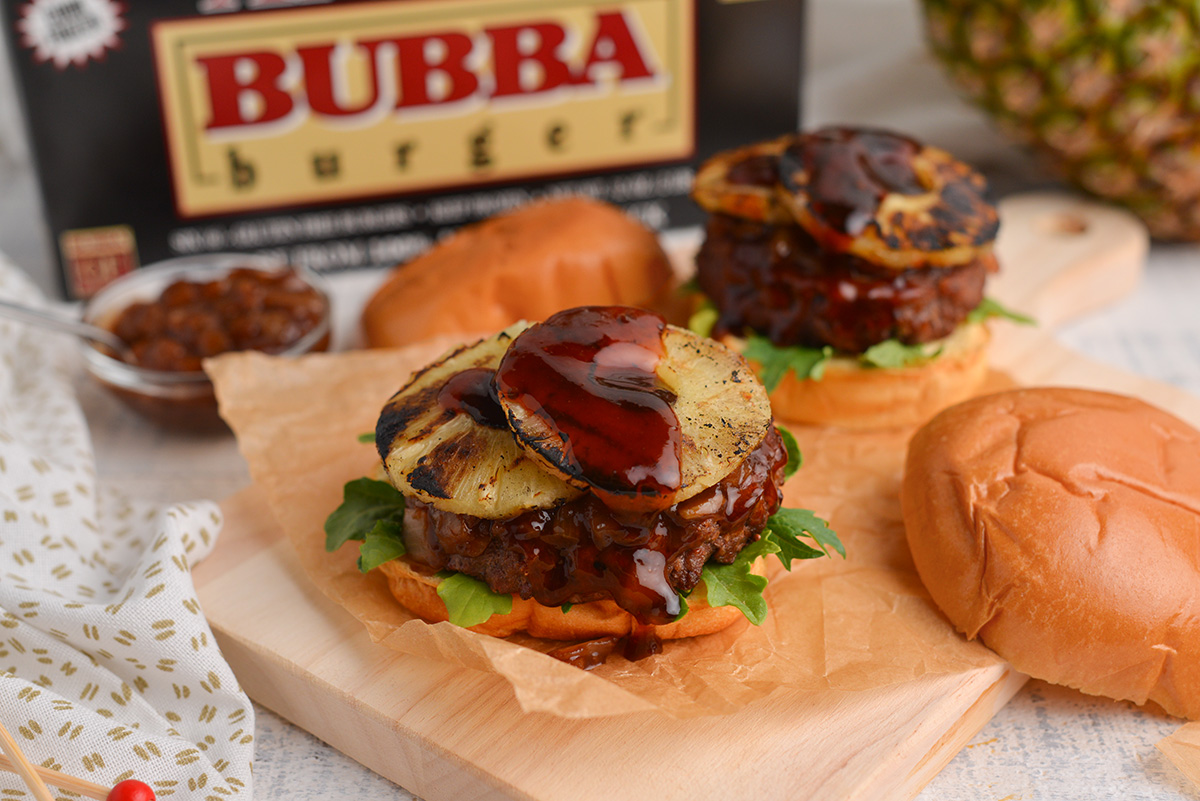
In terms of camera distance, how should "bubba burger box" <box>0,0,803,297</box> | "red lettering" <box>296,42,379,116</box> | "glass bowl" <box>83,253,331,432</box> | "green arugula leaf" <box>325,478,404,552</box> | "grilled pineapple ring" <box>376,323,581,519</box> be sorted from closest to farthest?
"grilled pineapple ring" <box>376,323,581,519</box> → "green arugula leaf" <box>325,478,404,552</box> → "glass bowl" <box>83,253,331,432</box> → "bubba burger box" <box>0,0,803,297</box> → "red lettering" <box>296,42,379,116</box>

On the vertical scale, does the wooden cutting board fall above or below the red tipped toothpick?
below

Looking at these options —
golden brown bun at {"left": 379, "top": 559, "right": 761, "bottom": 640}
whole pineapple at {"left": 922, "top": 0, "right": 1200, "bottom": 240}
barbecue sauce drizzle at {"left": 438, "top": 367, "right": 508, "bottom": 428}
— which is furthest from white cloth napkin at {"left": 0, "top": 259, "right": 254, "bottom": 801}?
whole pineapple at {"left": 922, "top": 0, "right": 1200, "bottom": 240}

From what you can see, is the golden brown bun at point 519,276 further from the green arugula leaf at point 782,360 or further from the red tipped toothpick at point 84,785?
the red tipped toothpick at point 84,785

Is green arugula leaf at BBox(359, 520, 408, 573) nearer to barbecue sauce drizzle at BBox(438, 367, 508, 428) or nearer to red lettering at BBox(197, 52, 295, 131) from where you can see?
barbecue sauce drizzle at BBox(438, 367, 508, 428)

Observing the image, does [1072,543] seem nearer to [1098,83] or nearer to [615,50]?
[1098,83]

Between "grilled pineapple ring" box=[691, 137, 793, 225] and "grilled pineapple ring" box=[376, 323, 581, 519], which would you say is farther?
"grilled pineapple ring" box=[691, 137, 793, 225]

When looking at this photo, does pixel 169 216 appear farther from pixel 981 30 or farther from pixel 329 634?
pixel 981 30

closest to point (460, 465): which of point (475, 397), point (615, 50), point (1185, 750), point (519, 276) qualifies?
point (475, 397)
